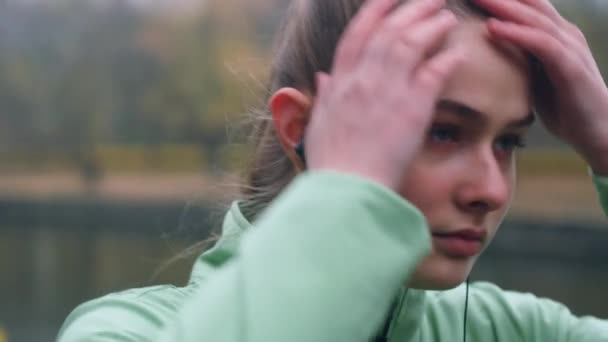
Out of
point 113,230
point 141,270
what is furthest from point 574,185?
point 141,270

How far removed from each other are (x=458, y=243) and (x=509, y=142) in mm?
122

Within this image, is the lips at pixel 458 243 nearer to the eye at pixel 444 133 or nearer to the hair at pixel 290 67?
the eye at pixel 444 133

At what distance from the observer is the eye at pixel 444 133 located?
1.00 m

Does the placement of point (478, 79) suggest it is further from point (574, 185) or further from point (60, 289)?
point (574, 185)

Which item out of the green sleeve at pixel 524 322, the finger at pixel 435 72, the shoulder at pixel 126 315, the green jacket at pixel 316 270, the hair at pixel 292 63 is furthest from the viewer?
the green sleeve at pixel 524 322

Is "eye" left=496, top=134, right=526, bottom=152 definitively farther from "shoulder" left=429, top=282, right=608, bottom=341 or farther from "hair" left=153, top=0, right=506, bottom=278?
"shoulder" left=429, top=282, right=608, bottom=341

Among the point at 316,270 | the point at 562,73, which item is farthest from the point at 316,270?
the point at 562,73

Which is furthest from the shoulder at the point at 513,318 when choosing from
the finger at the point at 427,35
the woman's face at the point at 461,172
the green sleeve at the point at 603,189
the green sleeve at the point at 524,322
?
the finger at the point at 427,35

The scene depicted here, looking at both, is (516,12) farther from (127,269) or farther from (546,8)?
(127,269)

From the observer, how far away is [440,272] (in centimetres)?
100

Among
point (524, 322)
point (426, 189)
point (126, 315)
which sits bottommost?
point (524, 322)

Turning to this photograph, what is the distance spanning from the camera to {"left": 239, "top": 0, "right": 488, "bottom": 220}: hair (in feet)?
3.75

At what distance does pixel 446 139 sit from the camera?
1.01 m

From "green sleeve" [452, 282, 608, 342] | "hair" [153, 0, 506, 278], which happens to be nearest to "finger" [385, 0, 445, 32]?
"hair" [153, 0, 506, 278]
